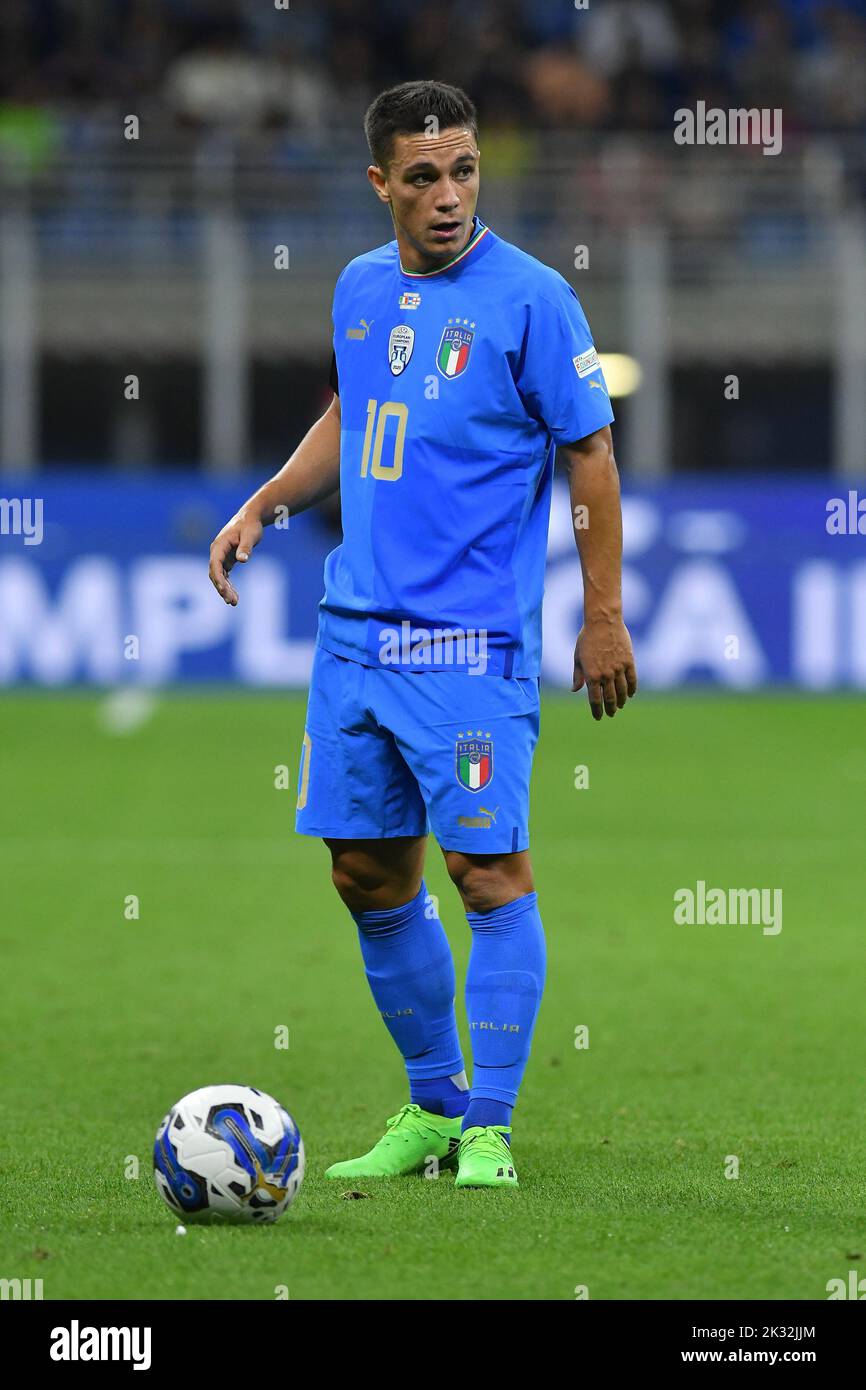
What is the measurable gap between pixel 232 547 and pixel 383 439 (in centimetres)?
47

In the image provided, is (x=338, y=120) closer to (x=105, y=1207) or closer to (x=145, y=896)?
(x=145, y=896)

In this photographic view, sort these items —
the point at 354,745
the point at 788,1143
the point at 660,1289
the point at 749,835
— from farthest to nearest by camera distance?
1. the point at 749,835
2. the point at 788,1143
3. the point at 354,745
4. the point at 660,1289

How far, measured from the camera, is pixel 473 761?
447cm

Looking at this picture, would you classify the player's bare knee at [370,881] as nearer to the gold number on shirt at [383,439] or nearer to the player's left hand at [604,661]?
the player's left hand at [604,661]

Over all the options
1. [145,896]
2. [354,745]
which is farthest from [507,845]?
[145,896]

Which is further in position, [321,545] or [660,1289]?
[321,545]

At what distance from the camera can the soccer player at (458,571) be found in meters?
4.48

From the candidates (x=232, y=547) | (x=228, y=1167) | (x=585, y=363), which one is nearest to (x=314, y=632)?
(x=232, y=547)

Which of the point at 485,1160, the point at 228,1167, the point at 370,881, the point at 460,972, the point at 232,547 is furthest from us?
the point at 460,972

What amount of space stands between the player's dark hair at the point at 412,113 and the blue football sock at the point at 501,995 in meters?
1.60

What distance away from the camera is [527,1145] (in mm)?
4957

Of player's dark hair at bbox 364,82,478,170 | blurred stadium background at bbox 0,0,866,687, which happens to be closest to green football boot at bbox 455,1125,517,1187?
player's dark hair at bbox 364,82,478,170

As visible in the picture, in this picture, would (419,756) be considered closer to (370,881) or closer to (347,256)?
(370,881)

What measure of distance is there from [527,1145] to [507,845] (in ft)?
2.82
